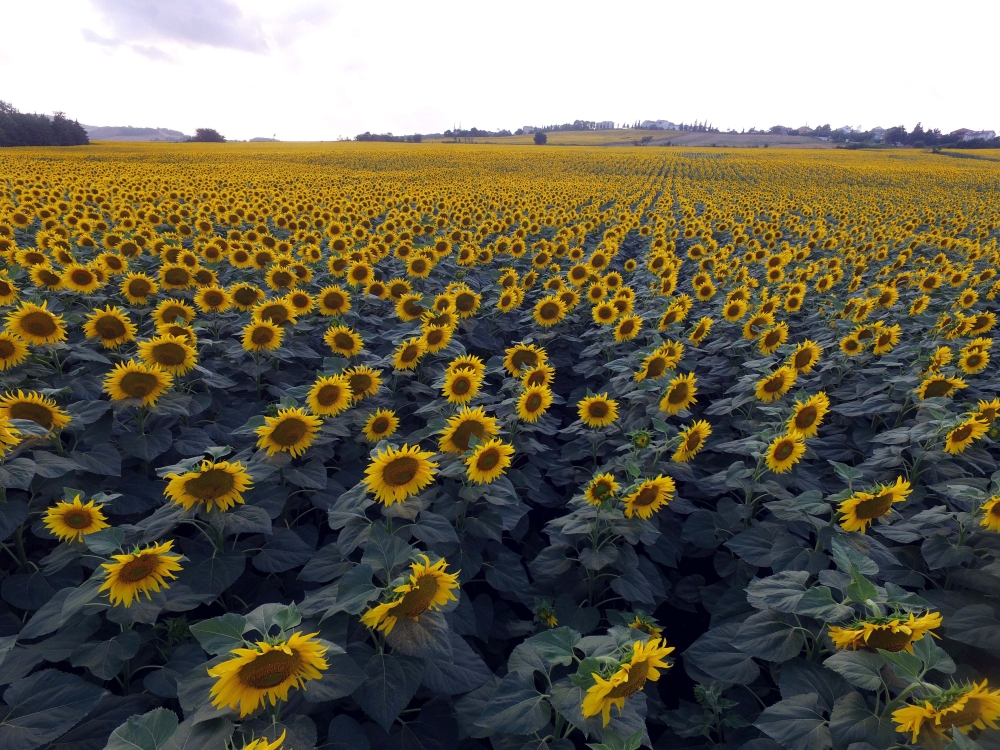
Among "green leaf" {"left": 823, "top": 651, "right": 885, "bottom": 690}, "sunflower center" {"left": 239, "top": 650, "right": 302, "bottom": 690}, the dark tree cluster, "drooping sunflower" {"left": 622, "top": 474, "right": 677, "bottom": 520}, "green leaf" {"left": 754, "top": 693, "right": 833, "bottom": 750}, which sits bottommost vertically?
"green leaf" {"left": 754, "top": 693, "right": 833, "bottom": 750}

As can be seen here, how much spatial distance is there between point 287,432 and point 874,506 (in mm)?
3352

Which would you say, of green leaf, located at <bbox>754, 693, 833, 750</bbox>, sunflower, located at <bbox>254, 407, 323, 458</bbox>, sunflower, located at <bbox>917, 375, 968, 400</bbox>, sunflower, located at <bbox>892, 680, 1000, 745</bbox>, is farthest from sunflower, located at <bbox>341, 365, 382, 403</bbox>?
sunflower, located at <bbox>917, 375, 968, 400</bbox>

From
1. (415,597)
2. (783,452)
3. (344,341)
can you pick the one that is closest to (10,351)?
(344,341)

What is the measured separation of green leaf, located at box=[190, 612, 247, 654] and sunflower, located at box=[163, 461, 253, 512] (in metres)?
0.95

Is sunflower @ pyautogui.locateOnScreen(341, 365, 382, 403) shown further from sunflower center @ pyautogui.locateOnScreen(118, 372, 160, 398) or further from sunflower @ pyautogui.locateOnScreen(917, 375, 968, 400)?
sunflower @ pyautogui.locateOnScreen(917, 375, 968, 400)

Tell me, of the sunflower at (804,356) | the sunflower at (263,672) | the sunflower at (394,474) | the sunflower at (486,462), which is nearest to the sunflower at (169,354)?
the sunflower at (394,474)

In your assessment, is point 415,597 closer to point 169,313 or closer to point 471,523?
point 471,523

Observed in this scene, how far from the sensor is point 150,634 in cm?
253

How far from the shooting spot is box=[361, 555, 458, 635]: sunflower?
6.23 ft

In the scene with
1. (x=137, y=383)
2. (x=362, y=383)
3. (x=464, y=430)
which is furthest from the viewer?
(x=362, y=383)

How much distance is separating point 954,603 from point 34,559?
5463 mm

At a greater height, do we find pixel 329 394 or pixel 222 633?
pixel 329 394

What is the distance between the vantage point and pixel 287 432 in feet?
10.2

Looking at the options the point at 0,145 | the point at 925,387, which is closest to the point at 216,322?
the point at 925,387
